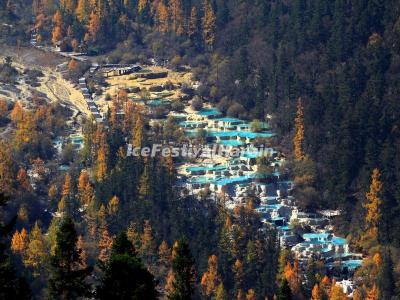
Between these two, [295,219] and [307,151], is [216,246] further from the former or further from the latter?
[307,151]

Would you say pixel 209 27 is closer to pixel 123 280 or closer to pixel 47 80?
pixel 47 80

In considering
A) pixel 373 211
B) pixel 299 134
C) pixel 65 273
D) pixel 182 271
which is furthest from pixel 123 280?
pixel 299 134

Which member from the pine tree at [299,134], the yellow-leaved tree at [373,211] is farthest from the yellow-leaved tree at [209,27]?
the yellow-leaved tree at [373,211]

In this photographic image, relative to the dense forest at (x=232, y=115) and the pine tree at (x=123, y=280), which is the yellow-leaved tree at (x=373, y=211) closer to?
the dense forest at (x=232, y=115)

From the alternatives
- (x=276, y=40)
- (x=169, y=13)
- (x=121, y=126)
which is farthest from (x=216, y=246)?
(x=169, y=13)

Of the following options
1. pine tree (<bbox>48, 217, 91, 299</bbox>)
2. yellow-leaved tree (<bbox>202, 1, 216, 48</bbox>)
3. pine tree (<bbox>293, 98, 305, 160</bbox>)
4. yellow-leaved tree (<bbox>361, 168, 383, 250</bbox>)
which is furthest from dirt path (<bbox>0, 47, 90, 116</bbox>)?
pine tree (<bbox>48, 217, 91, 299</bbox>)

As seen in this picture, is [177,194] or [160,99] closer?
[177,194]
